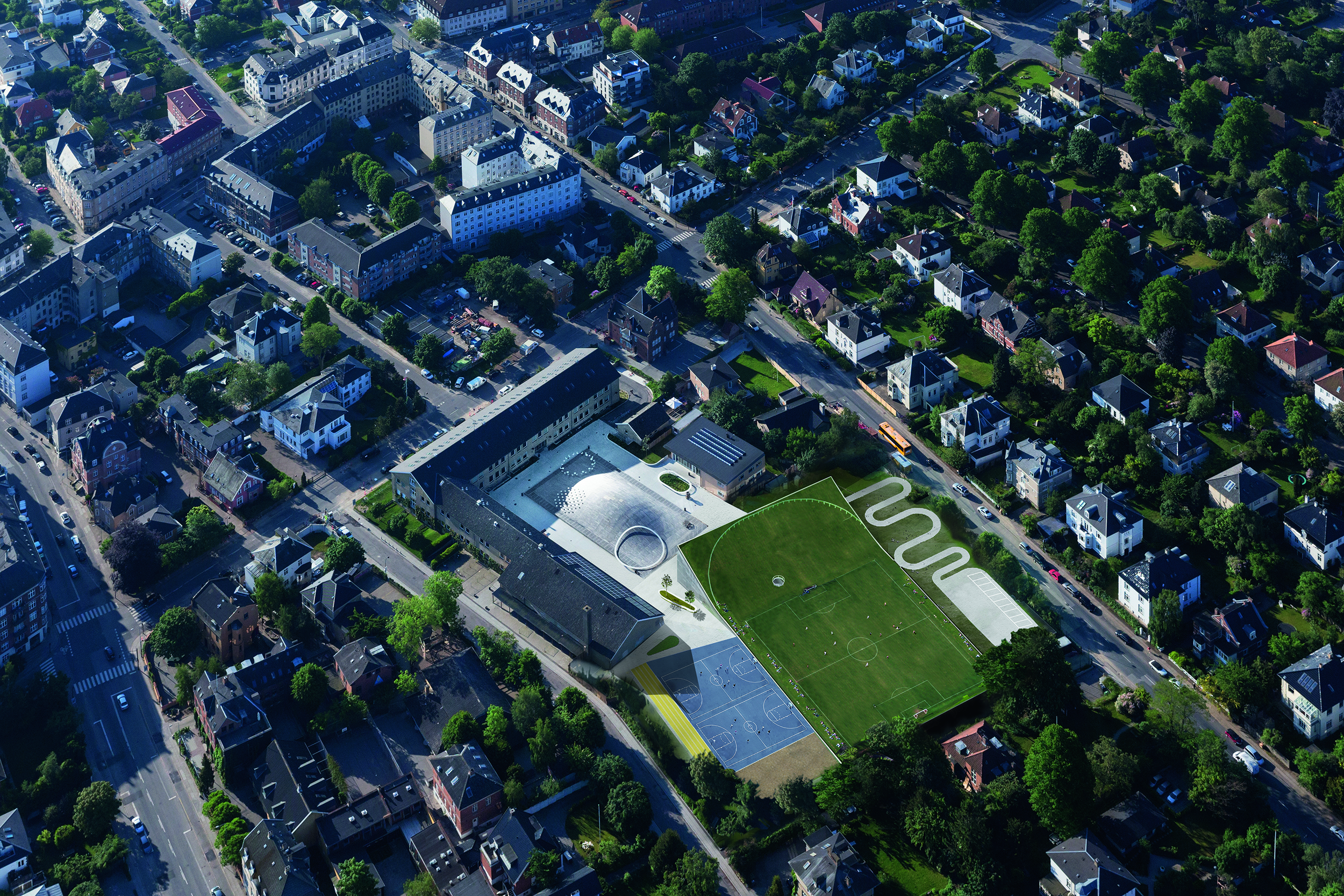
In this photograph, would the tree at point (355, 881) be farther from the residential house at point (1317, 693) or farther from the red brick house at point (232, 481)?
the residential house at point (1317, 693)

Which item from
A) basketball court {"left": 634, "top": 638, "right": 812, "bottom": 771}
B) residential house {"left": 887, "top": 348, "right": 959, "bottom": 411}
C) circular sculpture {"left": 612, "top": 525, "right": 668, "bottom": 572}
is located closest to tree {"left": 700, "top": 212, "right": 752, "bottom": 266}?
residential house {"left": 887, "top": 348, "right": 959, "bottom": 411}

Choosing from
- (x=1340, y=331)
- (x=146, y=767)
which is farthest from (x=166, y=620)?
(x=1340, y=331)

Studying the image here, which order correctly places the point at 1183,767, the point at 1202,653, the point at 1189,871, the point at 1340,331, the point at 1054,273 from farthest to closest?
the point at 1054,273 → the point at 1340,331 → the point at 1202,653 → the point at 1183,767 → the point at 1189,871

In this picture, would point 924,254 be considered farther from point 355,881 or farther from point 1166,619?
point 355,881

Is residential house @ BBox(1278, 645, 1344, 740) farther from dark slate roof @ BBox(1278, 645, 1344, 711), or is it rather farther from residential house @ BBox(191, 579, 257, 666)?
residential house @ BBox(191, 579, 257, 666)

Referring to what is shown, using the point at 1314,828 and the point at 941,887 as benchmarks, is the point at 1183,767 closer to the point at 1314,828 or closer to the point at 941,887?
the point at 1314,828

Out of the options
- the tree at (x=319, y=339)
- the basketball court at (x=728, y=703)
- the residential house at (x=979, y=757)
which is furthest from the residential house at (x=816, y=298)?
the residential house at (x=979, y=757)
